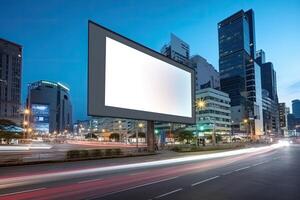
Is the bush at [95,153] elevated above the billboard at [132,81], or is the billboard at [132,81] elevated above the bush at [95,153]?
the billboard at [132,81]

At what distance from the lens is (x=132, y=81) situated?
40.3m

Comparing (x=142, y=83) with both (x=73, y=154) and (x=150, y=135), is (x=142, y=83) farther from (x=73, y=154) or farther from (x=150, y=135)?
(x=73, y=154)

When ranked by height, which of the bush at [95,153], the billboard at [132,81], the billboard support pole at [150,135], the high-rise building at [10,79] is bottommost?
the bush at [95,153]

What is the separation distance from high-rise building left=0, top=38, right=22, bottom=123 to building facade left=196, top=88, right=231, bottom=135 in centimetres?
10096

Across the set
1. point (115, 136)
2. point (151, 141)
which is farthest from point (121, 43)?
point (115, 136)

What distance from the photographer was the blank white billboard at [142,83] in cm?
3751

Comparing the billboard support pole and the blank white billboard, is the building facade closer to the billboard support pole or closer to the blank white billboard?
the blank white billboard

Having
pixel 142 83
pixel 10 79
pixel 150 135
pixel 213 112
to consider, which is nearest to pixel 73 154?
pixel 142 83

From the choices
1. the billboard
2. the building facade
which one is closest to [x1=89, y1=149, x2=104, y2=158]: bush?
the billboard

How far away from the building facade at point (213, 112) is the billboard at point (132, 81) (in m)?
111

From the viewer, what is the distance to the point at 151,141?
158ft

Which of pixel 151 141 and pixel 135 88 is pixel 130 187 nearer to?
pixel 135 88

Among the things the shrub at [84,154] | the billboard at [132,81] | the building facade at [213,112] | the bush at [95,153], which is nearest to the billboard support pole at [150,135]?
the billboard at [132,81]

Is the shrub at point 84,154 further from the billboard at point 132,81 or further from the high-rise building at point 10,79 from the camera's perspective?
the high-rise building at point 10,79
